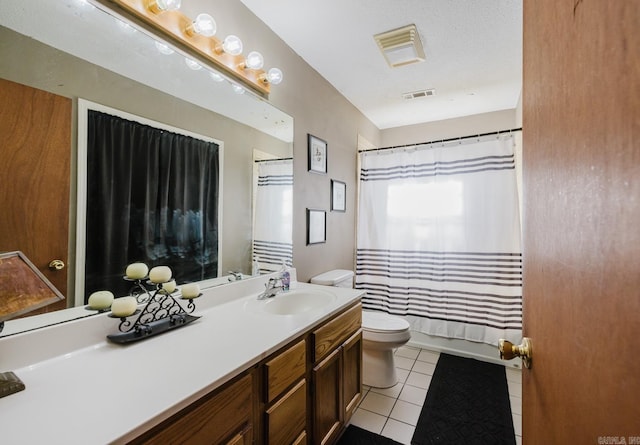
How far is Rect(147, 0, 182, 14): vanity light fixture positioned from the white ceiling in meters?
0.61

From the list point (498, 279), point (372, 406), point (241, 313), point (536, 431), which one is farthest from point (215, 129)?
point (498, 279)

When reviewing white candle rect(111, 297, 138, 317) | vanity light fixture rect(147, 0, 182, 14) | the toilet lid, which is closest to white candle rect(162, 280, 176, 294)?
white candle rect(111, 297, 138, 317)

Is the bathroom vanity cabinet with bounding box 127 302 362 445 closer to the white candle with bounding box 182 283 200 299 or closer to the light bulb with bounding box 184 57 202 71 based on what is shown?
the white candle with bounding box 182 283 200 299

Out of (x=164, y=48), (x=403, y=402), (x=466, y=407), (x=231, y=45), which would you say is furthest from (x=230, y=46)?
(x=466, y=407)

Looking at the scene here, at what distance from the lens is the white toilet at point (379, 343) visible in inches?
83.4

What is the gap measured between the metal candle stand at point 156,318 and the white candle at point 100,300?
0.22 ft

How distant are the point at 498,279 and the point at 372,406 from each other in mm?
1495

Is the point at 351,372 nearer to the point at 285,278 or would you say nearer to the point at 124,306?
the point at 285,278

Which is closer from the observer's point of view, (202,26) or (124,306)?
(124,306)

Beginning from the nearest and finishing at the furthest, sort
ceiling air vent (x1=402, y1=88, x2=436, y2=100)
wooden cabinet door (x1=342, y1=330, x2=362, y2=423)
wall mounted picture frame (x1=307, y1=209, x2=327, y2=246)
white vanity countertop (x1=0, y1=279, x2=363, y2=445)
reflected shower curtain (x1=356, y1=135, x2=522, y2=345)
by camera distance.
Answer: white vanity countertop (x1=0, y1=279, x2=363, y2=445)
wooden cabinet door (x1=342, y1=330, x2=362, y2=423)
wall mounted picture frame (x1=307, y1=209, x2=327, y2=246)
reflected shower curtain (x1=356, y1=135, x2=522, y2=345)
ceiling air vent (x1=402, y1=88, x2=436, y2=100)

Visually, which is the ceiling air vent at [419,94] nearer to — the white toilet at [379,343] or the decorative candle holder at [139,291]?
the white toilet at [379,343]

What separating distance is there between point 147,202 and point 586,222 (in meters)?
1.37

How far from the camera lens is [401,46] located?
2.03 metres

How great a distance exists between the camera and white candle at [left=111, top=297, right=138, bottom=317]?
1.06 m
